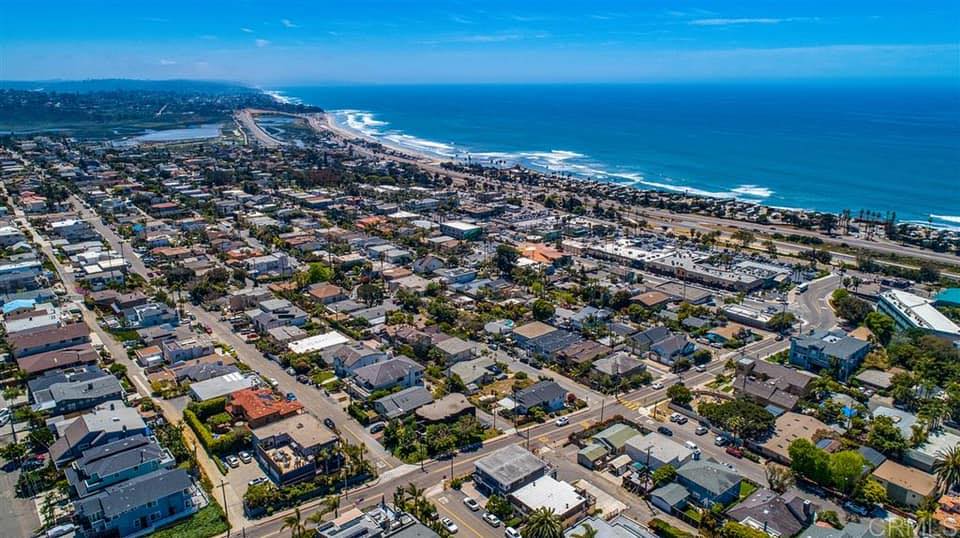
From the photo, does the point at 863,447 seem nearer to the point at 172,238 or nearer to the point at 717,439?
the point at 717,439

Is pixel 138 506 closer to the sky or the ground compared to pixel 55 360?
closer to the ground

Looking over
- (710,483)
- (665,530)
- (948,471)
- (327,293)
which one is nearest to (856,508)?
(948,471)

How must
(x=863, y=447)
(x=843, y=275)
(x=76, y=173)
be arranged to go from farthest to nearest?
(x=76, y=173)
(x=843, y=275)
(x=863, y=447)

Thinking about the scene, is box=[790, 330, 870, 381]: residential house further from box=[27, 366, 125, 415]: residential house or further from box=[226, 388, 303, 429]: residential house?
box=[27, 366, 125, 415]: residential house

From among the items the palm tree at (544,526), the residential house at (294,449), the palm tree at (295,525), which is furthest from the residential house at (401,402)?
the palm tree at (544,526)

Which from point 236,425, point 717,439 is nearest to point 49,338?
point 236,425

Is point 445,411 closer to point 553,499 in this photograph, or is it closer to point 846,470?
point 553,499
